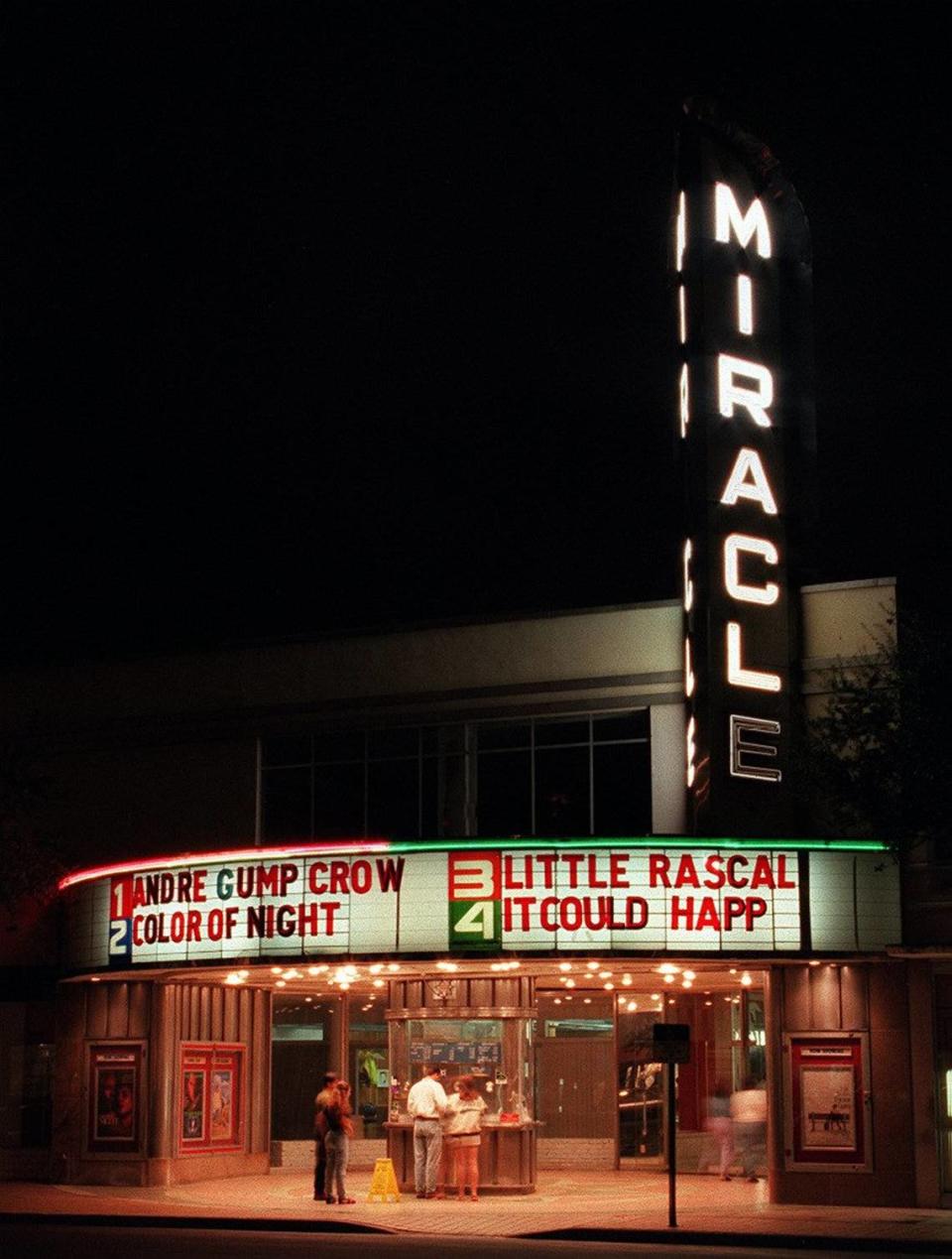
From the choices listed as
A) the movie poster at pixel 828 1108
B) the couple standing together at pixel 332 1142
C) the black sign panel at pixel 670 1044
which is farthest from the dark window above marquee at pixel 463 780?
the black sign panel at pixel 670 1044

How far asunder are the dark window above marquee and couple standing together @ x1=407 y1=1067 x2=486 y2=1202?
4.00m

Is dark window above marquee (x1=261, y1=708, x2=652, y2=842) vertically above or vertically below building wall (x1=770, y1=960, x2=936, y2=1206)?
above

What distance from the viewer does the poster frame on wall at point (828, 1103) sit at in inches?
944

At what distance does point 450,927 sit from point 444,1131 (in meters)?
3.07

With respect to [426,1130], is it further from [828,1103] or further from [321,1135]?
[828,1103]

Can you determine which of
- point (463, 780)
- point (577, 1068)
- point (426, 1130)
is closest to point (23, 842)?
point (463, 780)

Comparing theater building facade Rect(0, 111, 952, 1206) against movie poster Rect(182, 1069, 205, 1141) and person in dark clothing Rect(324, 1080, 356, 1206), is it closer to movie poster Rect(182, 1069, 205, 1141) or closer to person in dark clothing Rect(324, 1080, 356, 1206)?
movie poster Rect(182, 1069, 205, 1141)

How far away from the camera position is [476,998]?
26047 millimetres

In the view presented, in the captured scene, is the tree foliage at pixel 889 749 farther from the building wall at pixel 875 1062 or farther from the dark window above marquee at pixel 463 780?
the dark window above marquee at pixel 463 780

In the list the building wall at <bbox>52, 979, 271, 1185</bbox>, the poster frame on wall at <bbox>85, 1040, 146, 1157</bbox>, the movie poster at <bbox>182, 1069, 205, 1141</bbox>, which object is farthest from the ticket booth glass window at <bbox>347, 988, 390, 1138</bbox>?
the poster frame on wall at <bbox>85, 1040, 146, 1157</bbox>

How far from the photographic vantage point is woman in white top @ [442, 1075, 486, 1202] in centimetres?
2477

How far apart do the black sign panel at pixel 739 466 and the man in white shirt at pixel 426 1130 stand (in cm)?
509

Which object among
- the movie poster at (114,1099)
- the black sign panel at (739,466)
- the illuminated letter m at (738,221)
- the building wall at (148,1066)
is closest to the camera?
the black sign panel at (739,466)

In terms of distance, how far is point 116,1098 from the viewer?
91.9 feet
